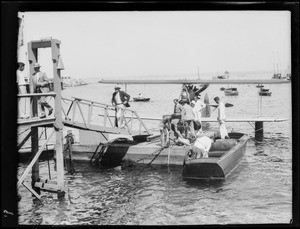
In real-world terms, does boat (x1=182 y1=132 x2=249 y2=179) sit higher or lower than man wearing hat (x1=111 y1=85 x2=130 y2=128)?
lower

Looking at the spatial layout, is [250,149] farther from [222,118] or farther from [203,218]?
[203,218]

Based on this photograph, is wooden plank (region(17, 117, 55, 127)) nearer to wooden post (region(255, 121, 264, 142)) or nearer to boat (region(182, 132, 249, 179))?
boat (region(182, 132, 249, 179))

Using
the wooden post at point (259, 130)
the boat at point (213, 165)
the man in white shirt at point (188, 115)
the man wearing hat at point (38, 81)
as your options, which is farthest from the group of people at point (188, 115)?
the wooden post at point (259, 130)

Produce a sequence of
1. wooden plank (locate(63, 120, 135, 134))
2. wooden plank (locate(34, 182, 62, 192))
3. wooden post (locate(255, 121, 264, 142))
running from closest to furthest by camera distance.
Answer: wooden plank (locate(34, 182, 62, 192)) < wooden plank (locate(63, 120, 135, 134)) < wooden post (locate(255, 121, 264, 142))

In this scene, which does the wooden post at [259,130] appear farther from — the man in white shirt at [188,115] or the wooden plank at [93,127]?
the wooden plank at [93,127]

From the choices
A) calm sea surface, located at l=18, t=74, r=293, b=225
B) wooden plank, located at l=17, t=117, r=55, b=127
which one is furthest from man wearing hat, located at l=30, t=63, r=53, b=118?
calm sea surface, located at l=18, t=74, r=293, b=225

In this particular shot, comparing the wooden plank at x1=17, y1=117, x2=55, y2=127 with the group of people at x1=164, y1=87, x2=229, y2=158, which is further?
the group of people at x1=164, y1=87, x2=229, y2=158

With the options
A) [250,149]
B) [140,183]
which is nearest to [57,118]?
[140,183]

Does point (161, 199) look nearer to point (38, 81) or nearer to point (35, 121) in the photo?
point (35, 121)

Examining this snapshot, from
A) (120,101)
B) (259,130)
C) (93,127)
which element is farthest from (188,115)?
(259,130)

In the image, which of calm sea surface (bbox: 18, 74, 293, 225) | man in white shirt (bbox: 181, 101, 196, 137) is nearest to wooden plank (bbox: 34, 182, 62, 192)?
calm sea surface (bbox: 18, 74, 293, 225)

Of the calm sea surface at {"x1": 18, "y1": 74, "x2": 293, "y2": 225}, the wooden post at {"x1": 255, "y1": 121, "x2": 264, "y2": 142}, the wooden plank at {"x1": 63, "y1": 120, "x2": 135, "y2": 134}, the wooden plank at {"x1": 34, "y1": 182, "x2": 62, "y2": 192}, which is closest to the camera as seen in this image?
the calm sea surface at {"x1": 18, "y1": 74, "x2": 293, "y2": 225}

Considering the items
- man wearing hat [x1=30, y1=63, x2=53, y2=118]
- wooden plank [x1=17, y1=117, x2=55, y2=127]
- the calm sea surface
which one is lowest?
the calm sea surface

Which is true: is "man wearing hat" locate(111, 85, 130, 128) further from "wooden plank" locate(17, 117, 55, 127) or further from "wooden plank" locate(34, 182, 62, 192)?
"wooden plank" locate(17, 117, 55, 127)
